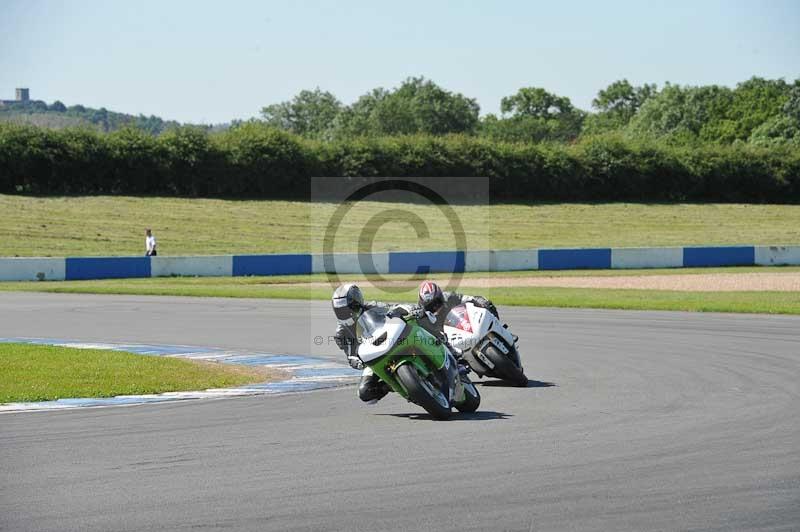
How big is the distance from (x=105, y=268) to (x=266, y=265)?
4.84m

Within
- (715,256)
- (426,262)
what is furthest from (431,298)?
(715,256)

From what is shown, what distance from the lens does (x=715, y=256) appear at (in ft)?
136

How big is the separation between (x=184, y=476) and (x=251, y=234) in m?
42.4

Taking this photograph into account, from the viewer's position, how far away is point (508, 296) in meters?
28.8

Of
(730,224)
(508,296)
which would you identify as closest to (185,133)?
(730,224)

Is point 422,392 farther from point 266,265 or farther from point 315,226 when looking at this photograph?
point 315,226

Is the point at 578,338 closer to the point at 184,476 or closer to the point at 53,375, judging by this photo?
the point at 53,375

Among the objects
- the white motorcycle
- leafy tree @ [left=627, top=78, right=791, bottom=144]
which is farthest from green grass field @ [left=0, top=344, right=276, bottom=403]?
leafy tree @ [left=627, top=78, right=791, bottom=144]

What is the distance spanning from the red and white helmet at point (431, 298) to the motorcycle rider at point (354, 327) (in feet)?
1.47

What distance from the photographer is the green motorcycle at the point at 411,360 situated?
33.9ft

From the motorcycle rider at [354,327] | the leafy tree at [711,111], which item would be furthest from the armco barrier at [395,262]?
the leafy tree at [711,111]

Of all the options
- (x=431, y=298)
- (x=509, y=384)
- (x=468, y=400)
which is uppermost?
(x=431, y=298)

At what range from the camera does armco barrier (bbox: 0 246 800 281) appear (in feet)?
116

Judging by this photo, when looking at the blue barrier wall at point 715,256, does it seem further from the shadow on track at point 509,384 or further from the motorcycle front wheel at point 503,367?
the motorcycle front wheel at point 503,367
